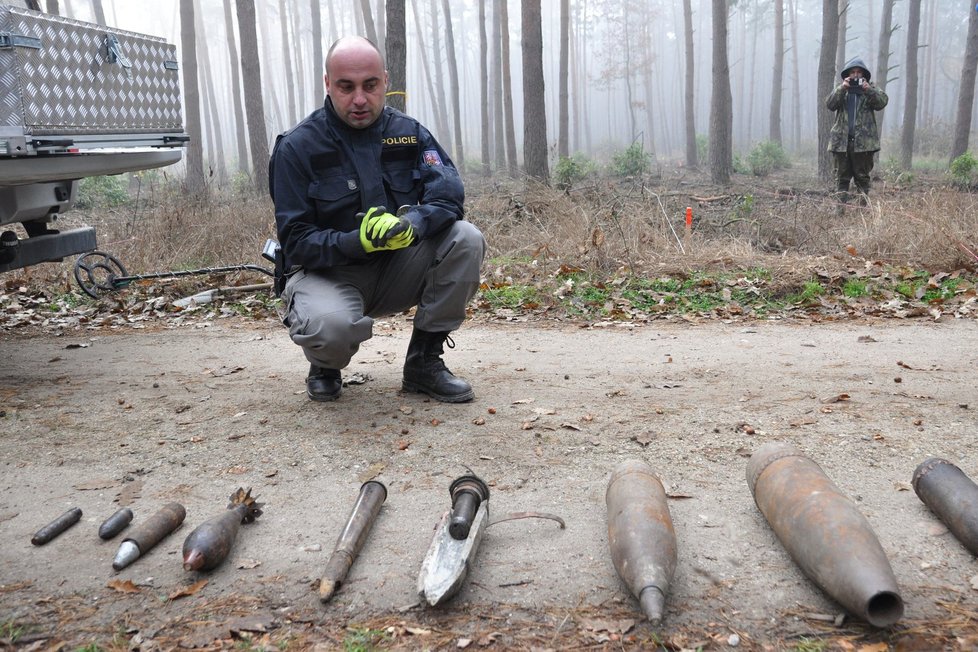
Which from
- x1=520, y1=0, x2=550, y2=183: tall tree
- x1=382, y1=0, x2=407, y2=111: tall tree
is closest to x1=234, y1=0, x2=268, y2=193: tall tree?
x1=520, y1=0, x2=550, y2=183: tall tree

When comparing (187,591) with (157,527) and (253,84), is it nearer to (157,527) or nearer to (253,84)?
(157,527)

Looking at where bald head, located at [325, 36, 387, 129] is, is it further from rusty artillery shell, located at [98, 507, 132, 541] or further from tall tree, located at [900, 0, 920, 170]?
tall tree, located at [900, 0, 920, 170]

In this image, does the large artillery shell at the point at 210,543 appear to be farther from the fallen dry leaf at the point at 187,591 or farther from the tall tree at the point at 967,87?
the tall tree at the point at 967,87

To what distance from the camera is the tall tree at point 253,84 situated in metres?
15.6

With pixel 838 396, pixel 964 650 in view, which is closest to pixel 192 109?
pixel 838 396

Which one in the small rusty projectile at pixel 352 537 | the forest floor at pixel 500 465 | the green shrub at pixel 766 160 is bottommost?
the forest floor at pixel 500 465

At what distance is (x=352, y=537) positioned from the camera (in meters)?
2.49

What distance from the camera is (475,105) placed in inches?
3110

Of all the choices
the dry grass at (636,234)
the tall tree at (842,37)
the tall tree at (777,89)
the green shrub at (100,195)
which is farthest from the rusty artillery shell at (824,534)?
the tall tree at (777,89)

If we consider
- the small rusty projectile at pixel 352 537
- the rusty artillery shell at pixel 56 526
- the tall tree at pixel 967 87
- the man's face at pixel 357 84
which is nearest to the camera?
the small rusty projectile at pixel 352 537

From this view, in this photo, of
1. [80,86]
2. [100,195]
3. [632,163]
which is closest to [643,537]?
[80,86]

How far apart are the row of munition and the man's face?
212 cm

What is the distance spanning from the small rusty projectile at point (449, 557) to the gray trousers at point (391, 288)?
1422mm

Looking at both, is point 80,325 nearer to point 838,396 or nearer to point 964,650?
point 838,396
